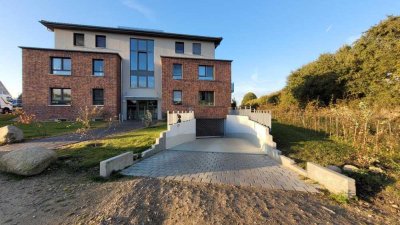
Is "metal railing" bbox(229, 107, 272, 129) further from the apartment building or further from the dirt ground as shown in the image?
the dirt ground

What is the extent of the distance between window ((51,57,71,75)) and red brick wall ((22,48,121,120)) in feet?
1.36

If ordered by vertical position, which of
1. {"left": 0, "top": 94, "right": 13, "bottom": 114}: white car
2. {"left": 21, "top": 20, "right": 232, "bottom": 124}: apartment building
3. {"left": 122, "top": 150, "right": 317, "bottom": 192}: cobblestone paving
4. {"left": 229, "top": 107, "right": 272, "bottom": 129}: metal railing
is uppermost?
{"left": 21, "top": 20, "right": 232, "bottom": 124}: apartment building

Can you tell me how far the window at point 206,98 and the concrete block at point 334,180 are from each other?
50.9ft

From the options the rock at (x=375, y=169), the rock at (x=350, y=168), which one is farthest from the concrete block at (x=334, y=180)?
the rock at (x=375, y=169)

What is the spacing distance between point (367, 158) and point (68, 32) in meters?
26.8

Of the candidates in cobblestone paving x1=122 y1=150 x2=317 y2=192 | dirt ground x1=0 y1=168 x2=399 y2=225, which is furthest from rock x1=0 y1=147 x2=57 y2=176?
cobblestone paving x1=122 y1=150 x2=317 y2=192

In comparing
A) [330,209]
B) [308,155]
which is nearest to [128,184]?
[330,209]

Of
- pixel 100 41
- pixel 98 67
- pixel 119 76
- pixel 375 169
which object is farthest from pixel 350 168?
pixel 100 41

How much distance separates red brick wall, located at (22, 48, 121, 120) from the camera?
61.4ft

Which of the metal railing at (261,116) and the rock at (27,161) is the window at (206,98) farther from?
the rock at (27,161)

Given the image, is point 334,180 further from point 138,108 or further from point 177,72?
point 138,108

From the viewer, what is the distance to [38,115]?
61.5ft

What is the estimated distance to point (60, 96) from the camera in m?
19.5

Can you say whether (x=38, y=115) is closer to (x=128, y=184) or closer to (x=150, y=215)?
(x=128, y=184)
